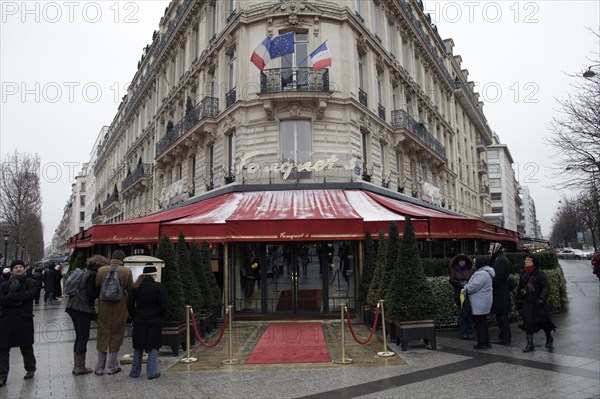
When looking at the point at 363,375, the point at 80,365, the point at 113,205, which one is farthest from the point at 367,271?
the point at 113,205

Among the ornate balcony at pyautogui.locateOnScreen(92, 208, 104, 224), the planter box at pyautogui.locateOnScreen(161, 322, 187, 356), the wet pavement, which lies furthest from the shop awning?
the ornate balcony at pyautogui.locateOnScreen(92, 208, 104, 224)

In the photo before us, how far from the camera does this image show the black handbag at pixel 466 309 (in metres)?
8.58

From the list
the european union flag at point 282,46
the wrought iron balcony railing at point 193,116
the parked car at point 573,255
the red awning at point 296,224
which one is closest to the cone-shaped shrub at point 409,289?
the red awning at point 296,224

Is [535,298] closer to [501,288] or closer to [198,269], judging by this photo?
[501,288]

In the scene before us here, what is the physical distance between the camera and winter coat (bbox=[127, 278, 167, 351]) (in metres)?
6.79

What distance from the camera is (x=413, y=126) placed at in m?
22.1

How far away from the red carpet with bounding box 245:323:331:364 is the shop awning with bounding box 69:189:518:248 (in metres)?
2.17

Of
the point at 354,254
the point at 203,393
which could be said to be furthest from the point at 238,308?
the point at 203,393

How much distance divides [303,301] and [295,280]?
61cm

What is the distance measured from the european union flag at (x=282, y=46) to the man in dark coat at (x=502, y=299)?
1007 cm

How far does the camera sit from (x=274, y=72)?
16.6m

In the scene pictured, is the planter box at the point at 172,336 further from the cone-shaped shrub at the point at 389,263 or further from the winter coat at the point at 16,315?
the cone-shaped shrub at the point at 389,263

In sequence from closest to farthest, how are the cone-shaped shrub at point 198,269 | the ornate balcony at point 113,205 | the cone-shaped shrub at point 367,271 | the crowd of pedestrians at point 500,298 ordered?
the crowd of pedestrians at point 500,298 < the cone-shaped shrub at point 198,269 < the cone-shaped shrub at point 367,271 < the ornate balcony at point 113,205

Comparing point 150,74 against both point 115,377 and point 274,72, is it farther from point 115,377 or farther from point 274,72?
point 115,377
